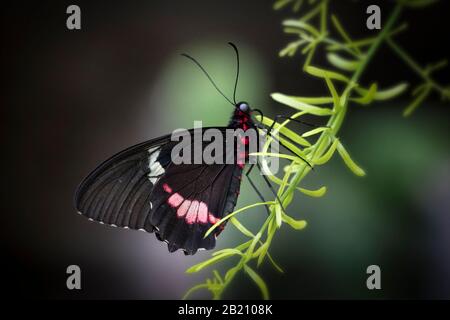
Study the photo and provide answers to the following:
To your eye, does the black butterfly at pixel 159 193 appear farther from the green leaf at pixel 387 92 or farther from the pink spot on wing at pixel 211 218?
the green leaf at pixel 387 92

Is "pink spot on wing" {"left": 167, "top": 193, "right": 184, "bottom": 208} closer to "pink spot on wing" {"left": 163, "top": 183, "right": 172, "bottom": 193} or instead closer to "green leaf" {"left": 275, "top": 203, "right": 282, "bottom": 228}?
"pink spot on wing" {"left": 163, "top": 183, "right": 172, "bottom": 193}

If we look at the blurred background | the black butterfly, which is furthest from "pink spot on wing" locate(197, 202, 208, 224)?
the blurred background

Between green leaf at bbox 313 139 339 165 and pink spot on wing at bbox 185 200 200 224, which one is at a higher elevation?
green leaf at bbox 313 139 339 165

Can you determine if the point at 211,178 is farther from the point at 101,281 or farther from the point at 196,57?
the point at 101,281

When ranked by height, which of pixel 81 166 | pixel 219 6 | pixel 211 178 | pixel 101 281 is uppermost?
pixel 219 6

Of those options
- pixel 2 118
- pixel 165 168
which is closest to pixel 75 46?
pixel 2 118

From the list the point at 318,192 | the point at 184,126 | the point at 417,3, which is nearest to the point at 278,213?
the point at 318,192

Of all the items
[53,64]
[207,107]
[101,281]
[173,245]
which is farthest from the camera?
[101,281]
